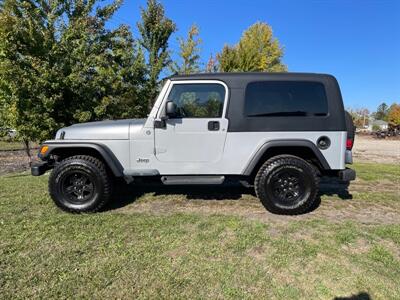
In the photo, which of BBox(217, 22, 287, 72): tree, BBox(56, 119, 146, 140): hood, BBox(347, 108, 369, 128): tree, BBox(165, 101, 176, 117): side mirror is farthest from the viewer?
BBox(347, 108, 369, 128): tree

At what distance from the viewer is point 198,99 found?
4.50 meters

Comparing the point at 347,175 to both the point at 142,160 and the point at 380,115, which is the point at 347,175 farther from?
the point at 380,115

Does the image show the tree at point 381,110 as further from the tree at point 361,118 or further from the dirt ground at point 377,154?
the dirt ground at point 377,154

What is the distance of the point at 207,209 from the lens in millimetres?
4613

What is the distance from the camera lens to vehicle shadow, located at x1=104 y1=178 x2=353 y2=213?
5.14 m

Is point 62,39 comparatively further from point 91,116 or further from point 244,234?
point 244,234

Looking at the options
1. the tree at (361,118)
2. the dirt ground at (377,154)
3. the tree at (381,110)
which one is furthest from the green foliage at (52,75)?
the tree at (381,110)

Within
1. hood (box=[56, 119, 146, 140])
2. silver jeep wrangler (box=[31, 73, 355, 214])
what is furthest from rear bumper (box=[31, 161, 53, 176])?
hood (box=[56, 119, 146, 140])

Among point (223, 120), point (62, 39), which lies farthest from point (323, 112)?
point (62, 39)

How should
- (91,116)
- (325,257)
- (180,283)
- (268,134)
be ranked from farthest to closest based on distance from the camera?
(91,116)
(268,134)
(325,257)
(180,283)

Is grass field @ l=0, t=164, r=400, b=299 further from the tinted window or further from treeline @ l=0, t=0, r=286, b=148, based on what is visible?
treeline @ l=0, t=0, r=286, b=148

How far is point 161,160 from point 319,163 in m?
2.33

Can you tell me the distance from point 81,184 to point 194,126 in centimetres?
187

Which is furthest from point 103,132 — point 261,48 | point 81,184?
point 261,48
